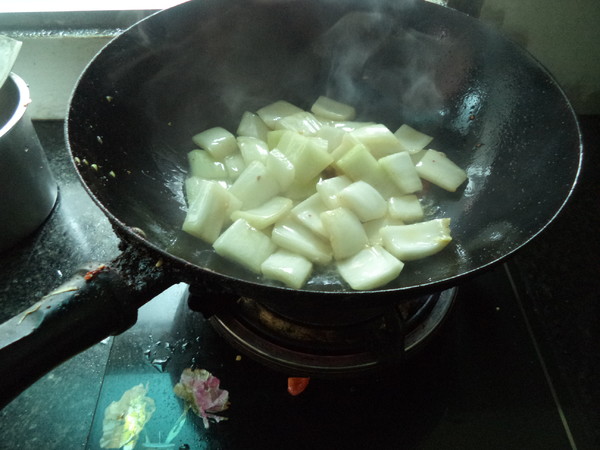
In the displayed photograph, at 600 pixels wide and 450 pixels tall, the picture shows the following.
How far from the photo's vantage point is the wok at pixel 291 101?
825 millimetres

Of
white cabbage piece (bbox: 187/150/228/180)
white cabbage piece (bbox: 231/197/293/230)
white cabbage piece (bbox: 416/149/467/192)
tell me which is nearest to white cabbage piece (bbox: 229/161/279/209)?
white cabbage piece (bbox: 231/197/293/230)

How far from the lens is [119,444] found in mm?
1057

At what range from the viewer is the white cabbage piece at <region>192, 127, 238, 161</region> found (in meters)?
1.36

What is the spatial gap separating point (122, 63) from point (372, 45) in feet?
2.45

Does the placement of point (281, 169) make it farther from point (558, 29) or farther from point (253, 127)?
point (558, 29)

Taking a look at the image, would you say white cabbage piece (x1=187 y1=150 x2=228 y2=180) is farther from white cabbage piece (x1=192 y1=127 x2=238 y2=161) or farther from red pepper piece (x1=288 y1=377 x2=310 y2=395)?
red pepper piece (x1=288 y1=377 x2=310 y2=395)

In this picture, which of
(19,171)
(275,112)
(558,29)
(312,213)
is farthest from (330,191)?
(558,29)

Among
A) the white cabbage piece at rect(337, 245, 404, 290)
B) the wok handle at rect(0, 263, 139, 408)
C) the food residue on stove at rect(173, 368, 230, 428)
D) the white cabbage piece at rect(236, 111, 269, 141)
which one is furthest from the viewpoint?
the white cabbage piece at rect(236, 111, 269, 141)

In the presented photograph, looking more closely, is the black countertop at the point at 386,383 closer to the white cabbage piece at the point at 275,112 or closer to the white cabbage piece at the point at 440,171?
the white cabbage piece at the point at 440,171

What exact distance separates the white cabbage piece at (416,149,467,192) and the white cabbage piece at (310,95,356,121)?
292 millimetres

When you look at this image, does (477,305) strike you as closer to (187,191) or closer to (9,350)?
(187,191)

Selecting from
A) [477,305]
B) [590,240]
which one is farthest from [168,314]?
[590,240]

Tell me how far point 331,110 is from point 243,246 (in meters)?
0.62

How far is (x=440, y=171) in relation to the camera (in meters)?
1.30
